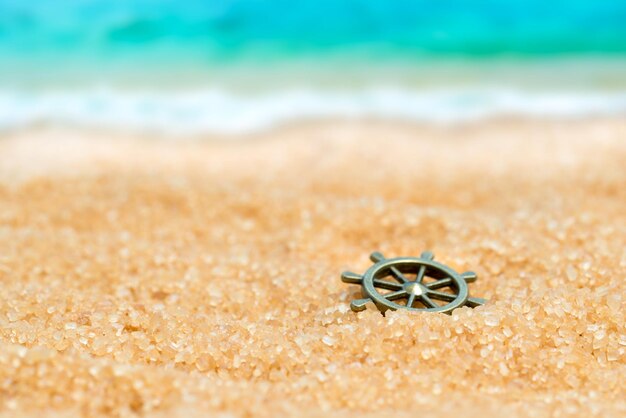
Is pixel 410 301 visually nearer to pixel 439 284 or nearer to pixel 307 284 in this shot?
pixel 439 284

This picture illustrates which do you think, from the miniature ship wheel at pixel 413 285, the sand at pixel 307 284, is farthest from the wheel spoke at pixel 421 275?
the sand at pixel 307 284

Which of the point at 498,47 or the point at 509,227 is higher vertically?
the point at 498,47

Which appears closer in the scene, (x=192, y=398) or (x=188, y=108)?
(x=192, y=398)

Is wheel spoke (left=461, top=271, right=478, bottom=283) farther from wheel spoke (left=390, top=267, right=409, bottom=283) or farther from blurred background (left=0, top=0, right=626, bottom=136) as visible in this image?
blurred background (left=0, top=0, right=626, bottom=136)

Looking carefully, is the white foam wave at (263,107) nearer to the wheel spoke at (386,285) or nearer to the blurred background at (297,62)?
the blurred background at (297,62)

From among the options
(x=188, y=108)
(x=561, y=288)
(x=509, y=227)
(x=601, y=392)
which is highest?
(x=188, y=108)

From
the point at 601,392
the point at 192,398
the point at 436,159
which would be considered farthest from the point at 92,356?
the point at 436,159

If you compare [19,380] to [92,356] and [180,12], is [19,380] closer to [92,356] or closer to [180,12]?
[92,356]
